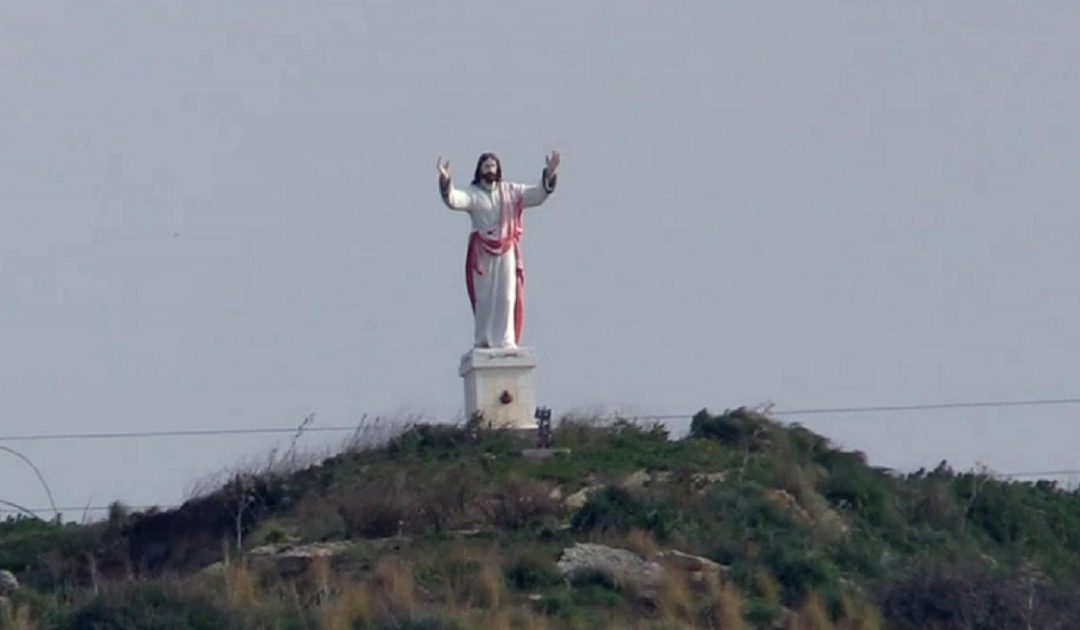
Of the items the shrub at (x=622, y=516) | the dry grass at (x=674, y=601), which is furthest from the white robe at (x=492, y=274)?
the dry grass at (x=674, y=601)

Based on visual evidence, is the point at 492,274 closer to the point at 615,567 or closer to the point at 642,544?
the point at 642,544

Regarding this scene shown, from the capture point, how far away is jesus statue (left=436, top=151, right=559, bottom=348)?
1062 inches

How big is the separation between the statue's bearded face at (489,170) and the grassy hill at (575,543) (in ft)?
8.62

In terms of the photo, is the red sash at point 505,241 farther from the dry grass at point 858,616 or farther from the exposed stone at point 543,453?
the dry grass at point 858,616

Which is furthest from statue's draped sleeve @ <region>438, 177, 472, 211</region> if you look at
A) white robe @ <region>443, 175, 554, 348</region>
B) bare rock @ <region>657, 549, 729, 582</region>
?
bare rock @ <region>657, 549, 729, 582</region>

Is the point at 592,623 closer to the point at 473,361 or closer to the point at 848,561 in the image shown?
the point at 848,561

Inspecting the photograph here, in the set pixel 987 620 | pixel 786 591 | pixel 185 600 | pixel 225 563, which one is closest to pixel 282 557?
pixel 225 563

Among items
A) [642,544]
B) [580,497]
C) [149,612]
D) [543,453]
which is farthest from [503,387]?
[149,612]

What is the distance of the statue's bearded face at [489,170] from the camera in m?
27.2

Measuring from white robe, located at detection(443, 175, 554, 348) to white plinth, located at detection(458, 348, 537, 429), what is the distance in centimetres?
27

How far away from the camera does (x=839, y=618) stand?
21922 mm

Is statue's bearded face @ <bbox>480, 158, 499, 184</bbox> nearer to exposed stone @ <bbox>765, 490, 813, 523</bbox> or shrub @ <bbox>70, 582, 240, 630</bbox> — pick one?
exposed stone @ <bbox>765, 490, 813, 523</bbox>

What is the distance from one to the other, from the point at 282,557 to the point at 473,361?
423cm

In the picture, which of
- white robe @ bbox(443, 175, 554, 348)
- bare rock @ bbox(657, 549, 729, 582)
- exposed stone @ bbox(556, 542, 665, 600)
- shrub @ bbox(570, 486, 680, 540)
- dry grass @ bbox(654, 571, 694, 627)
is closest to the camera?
dry grass @ bbox(654, 571, 694, 627)
